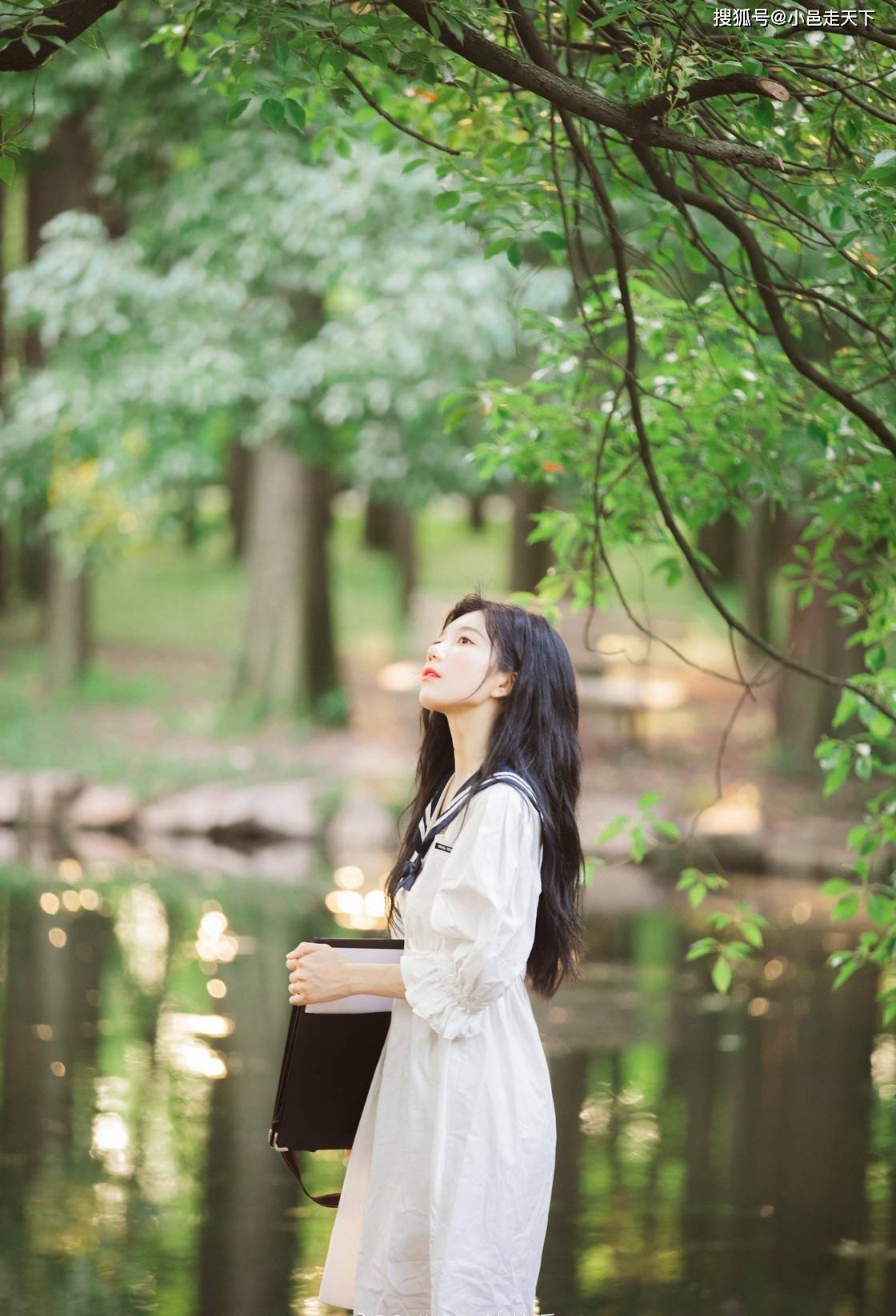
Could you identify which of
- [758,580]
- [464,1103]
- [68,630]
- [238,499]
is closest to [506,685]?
[464,1103]

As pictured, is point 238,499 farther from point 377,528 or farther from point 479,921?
point 479,921

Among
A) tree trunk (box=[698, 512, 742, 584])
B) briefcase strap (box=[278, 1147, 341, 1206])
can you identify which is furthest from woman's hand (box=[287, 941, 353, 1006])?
tree trunk (box=[698, 512, 742, 584])

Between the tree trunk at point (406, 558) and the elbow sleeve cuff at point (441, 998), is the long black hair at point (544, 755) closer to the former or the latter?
the elbow sleeve cuff at point (441, 998)

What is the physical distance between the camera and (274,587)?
17.4 metres

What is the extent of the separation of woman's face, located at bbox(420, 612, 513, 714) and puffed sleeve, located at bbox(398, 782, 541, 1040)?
0.77 feet

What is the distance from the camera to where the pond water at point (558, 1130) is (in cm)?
526

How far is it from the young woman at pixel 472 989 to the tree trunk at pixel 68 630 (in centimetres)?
1657

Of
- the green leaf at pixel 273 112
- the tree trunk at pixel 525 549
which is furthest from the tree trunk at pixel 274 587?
the green leaf at pixel 273 112

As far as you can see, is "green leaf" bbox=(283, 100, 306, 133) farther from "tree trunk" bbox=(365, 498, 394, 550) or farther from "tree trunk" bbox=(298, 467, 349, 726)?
"tree trunk" bbox=(365, 498, 394, 550)

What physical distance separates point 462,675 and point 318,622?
14724 mm

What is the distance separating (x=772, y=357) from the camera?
16.3 ft

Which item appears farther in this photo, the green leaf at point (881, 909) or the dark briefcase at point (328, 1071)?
the green leaf at point (881, 909)

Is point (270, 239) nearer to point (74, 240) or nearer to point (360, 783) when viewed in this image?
point (74, 240)

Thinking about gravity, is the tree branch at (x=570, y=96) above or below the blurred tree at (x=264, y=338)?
below
